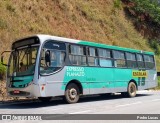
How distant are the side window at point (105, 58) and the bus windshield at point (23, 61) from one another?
4.13 m

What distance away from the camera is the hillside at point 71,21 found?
84.0 feet

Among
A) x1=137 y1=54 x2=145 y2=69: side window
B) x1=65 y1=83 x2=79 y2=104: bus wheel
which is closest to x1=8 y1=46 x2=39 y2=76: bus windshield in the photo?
x1=65 y1=83 x2=79 y2=104: bus wheel

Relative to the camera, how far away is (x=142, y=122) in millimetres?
9938

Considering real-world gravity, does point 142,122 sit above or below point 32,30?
below

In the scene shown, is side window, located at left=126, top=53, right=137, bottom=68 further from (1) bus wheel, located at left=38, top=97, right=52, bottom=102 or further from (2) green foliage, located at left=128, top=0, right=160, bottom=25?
(2) green foliage, located at left=128, top=0, right=160, bottom=25

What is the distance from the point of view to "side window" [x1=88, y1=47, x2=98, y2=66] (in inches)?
654

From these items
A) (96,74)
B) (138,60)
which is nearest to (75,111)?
(96,74)

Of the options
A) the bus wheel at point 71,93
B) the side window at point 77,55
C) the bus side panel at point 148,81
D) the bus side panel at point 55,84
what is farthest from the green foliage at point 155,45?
the bus side panel at point 55,84

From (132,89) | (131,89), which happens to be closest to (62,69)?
(131,89)

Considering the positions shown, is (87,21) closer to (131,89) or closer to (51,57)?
(131,89)

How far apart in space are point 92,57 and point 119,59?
269 cm

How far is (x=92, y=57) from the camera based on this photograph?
16797 mm

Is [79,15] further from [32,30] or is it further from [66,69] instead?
[66,69]

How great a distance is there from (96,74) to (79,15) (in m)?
17.4
